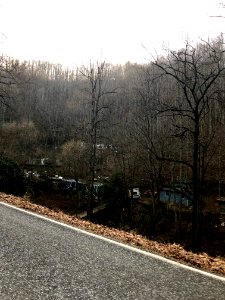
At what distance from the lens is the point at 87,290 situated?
4219mm

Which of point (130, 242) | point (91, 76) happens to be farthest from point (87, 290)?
point (91, 76)

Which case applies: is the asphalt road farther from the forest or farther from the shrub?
the shrub

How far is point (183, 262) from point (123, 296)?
170 cm

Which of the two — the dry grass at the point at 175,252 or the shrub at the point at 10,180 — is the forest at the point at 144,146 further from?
the dry grass at the point at 175,252

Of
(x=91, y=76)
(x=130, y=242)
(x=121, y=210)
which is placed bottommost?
(x=121, y=210)

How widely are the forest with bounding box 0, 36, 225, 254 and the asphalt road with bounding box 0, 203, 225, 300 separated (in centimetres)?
679

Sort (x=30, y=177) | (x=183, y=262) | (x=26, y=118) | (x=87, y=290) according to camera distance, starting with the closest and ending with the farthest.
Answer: (x=87, y=290) < (x=183, y=262) < (x=30, y=177) < (x=26, y=118)

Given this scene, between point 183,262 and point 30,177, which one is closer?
point 183,262

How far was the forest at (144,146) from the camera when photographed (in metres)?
15.1

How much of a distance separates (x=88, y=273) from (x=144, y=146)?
1534 centimetres

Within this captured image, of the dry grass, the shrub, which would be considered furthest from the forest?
the dry grass

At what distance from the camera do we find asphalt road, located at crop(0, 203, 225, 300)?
13.6ft

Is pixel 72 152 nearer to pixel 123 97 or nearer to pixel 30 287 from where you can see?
pixel 123 97

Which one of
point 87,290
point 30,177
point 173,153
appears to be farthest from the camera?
point 30,177
